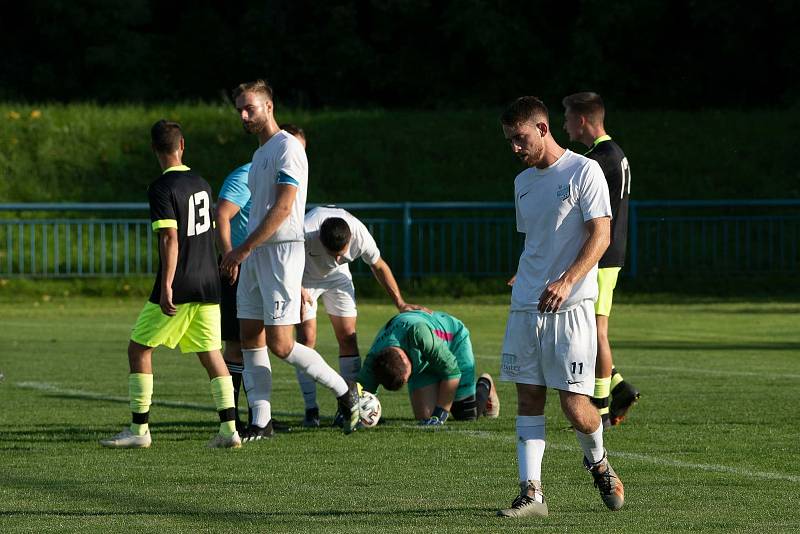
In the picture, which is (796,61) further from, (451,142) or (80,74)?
(80,74)

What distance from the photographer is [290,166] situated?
30.5 feet

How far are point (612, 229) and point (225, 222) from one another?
100 inches

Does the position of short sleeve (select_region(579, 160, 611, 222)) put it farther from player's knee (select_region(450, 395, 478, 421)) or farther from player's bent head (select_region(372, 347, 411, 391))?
player's knee (select_region(450, 395, 478, 421))

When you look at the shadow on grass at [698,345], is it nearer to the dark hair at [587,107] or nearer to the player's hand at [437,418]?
the player's hand at [437,418]

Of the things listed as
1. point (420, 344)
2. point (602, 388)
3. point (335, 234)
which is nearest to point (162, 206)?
point (335, 234)

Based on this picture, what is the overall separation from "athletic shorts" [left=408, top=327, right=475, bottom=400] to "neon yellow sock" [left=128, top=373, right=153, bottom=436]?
1970mm

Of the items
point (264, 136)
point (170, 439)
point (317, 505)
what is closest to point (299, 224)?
point (264, 136)

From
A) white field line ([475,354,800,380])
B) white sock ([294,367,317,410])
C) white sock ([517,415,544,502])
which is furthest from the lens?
white field line ([475,354,800,380])

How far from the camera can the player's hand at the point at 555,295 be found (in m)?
6.64

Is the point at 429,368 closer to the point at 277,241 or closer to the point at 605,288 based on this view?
the point at 605,288

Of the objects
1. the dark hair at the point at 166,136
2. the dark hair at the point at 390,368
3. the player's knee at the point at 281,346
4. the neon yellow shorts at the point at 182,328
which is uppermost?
the dark hair at the point at 166,136

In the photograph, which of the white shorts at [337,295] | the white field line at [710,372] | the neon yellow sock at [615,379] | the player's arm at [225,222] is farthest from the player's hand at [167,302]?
the white field line at [710,372]

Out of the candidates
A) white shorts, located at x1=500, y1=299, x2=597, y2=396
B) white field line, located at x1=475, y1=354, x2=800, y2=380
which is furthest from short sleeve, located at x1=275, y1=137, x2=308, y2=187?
white field line, located at x1=475, y1=354, x2=800, y2=380

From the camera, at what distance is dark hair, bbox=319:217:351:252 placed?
34.0 ft
